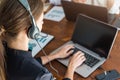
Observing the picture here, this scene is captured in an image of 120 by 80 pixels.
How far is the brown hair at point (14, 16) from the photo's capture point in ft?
3.25

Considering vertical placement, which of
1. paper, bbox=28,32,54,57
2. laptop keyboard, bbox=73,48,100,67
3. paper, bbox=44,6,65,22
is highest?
paper, bbox=44,6,65,22

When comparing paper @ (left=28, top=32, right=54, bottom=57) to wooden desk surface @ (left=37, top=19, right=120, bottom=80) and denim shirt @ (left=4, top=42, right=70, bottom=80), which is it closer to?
wooden desk surface @ (left=37, top=19, right=120, bottom=80)

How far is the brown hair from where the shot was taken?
0.99 meters

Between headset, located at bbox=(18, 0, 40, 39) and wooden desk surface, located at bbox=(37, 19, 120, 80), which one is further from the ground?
headset, located at bbox=(18, 0, 40, 39)

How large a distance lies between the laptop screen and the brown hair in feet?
1.51

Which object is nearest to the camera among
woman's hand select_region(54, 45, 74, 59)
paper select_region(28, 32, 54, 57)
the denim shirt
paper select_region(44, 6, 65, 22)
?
the denim shirt

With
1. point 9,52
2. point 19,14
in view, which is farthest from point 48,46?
point 19,14

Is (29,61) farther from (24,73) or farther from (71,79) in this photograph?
(71,79)

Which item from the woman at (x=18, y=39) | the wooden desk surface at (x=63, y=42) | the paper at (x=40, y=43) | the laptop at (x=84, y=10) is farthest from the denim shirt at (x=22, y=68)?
the laptop at (x=84, y=10)

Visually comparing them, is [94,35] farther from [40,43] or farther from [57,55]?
[40,43]

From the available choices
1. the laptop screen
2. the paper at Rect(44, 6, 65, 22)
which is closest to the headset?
the laptop screen

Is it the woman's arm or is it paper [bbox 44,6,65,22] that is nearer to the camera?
the woman's arm

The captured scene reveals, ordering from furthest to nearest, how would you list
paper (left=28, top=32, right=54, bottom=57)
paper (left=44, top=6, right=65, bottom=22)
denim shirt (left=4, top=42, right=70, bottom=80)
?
paper (left=44, top=6, right=65, bottom=22) < paper (left=28, top=32, right=54, bottom=57) < denim shirt (left=4, top=42, right=70, bottom=80)

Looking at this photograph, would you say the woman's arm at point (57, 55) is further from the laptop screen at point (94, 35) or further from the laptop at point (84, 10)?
the laptop at point (84, 10)
